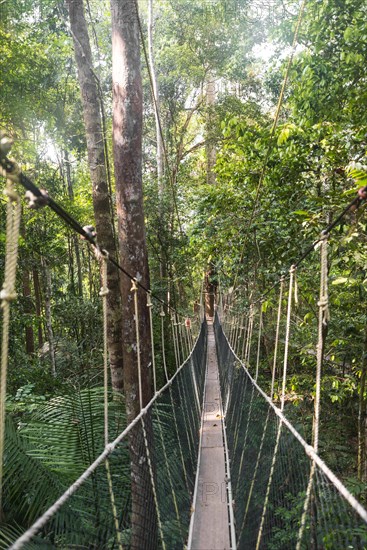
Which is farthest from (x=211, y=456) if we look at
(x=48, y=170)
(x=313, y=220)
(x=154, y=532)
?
(x=48, y=170)

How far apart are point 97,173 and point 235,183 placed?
39.7 inches

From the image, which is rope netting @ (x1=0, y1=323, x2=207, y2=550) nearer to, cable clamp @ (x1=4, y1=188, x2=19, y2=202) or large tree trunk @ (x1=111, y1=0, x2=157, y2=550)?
large tree trunk @ (x1=111, y1=0, x2=157, y2=550)

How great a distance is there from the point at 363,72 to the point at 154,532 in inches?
72.2

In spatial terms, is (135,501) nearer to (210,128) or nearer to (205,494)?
(205,494)

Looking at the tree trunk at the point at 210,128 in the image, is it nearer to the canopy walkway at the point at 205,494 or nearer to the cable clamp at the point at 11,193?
the canopy walkway at the point at 205,494

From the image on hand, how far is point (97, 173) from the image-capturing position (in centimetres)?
240

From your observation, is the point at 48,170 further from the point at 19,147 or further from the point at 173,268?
the point at 173,268

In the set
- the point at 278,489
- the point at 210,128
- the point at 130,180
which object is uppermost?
the point at 210,128

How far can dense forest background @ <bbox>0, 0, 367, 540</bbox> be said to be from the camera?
5.71 ft

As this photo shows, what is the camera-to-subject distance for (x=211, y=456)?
2455 mm

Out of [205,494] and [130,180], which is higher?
[130,180]

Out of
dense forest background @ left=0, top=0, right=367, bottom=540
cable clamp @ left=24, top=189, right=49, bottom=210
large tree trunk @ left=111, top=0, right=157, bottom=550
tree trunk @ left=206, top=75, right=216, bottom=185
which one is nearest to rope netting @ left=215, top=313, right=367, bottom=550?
dense forest background @ left=0, top=0, right=367, bottom=540

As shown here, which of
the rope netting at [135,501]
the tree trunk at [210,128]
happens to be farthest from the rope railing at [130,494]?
the tree trunk at [210,128]

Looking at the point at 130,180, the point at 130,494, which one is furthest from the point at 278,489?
the point at 130,180
